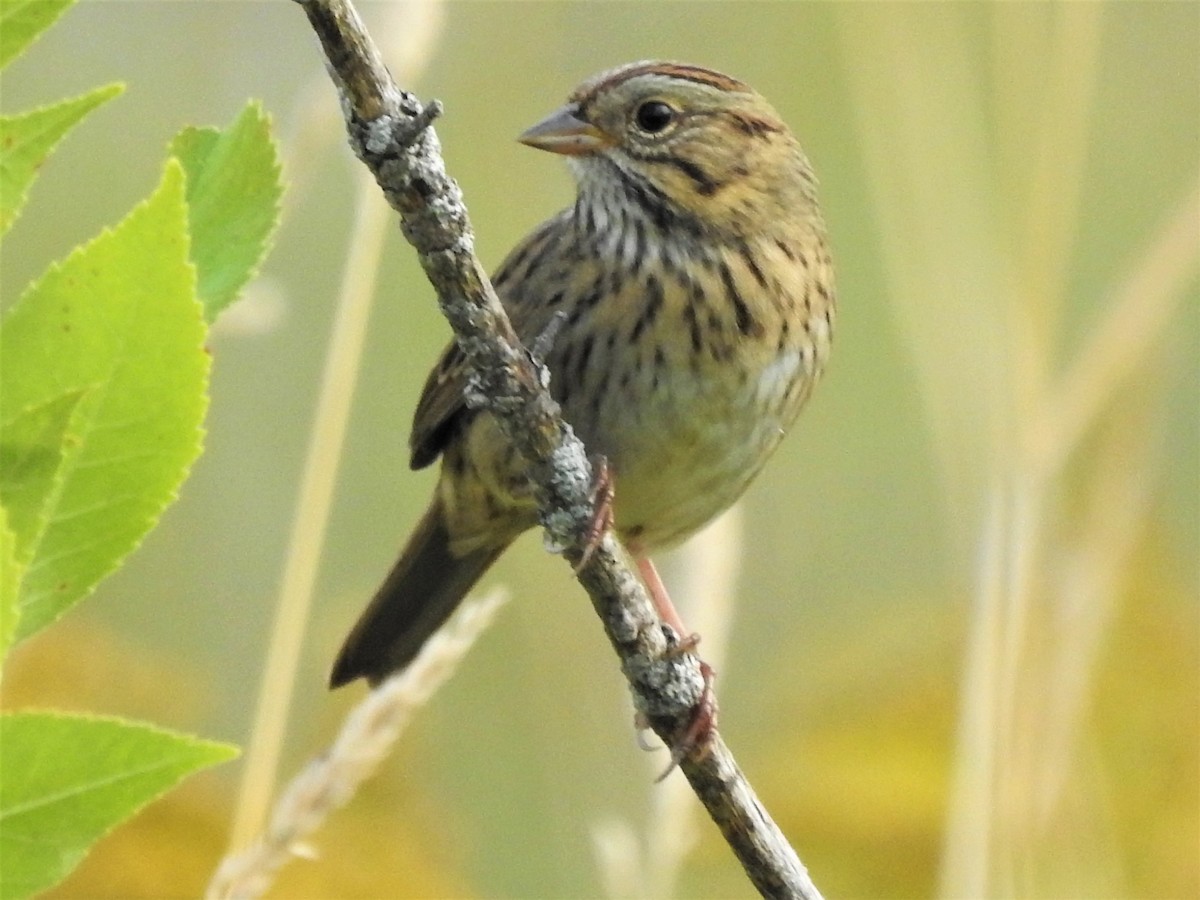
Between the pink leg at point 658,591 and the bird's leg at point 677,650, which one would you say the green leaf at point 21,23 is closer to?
the bird's leg at point 677,650

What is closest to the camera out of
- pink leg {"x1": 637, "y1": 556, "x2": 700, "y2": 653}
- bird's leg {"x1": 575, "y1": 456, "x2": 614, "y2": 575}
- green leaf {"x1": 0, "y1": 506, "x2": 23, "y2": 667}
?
green leaf {"x1": 0, "y1": 506, "x2": 23, "y2": 667}

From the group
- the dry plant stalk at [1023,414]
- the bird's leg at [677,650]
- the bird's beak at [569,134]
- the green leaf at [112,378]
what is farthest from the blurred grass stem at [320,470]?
the green leaf at [112,378]

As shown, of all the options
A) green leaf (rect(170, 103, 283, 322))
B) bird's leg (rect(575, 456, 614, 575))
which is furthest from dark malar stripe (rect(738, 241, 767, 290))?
green leaf (rect(170, 103, 283, 322))

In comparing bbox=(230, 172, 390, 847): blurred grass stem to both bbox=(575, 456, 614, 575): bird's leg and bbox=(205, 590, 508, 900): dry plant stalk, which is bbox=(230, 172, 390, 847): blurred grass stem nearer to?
bbox=(205, 590, 508, 900): dry plant stalk

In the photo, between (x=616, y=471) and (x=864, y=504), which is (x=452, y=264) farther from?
(x=864, y=504)

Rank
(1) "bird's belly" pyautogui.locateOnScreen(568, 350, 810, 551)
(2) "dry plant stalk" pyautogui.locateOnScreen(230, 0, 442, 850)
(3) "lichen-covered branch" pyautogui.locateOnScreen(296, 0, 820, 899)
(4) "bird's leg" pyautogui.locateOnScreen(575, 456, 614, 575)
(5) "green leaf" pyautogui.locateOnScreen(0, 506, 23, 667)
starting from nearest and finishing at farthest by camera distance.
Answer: (5) "green leaf" pyautogui.locateOnScreen(0, 506, 23, 667) → (3) "lichen-covered branch" pyautogui.locateOnScreen(296, 0, 820, 899) → (4) "bird's leg" pyautogui.locateOnScreen(575, 456, 614, 575) → (2) "dry plant stalk" pyautogui.locateOnScreen(230, 0, 442, 850) → (1) "bird's belly" pyautogui.locateOnScreen(568, 350, 810, 551)

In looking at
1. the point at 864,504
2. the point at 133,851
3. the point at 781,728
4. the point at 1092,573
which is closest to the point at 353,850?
the point at 133,851
